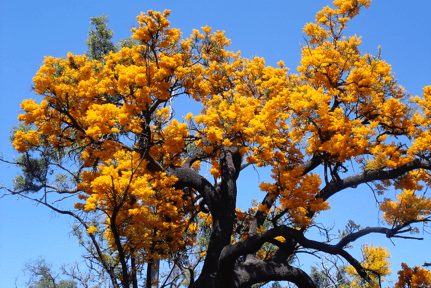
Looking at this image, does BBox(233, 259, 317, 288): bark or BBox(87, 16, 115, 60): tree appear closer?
BBox(233, 259, 317, 288): bark

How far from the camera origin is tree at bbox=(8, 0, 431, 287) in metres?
11.1

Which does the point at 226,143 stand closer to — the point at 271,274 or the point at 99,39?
the point at 271,274

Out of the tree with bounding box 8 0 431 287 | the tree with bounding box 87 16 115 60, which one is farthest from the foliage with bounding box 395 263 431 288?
the tree with bounding box 87 16 115 60

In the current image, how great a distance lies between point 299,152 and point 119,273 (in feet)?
18.9

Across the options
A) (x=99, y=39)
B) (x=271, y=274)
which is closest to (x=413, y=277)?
(x=271, y=274)

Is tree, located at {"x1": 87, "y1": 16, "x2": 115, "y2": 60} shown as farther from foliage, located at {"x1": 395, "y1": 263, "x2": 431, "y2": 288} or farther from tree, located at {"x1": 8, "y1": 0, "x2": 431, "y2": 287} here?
foliage, located at {"x1": 395, "y1": 263, "x2": 431, "y2": 288}

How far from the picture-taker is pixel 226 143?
1130 cm

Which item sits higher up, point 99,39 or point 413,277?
point 99,39

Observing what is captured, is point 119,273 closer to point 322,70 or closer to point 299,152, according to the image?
point 299,152

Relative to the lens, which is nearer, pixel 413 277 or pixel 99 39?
pixel 413 277

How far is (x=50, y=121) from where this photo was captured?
12336mm

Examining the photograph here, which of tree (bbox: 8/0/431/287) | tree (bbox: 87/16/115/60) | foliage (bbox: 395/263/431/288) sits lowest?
foliage (bbox: 395/263/431/288)

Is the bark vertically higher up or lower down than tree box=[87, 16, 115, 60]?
lower down

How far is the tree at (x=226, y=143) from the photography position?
11.1m
